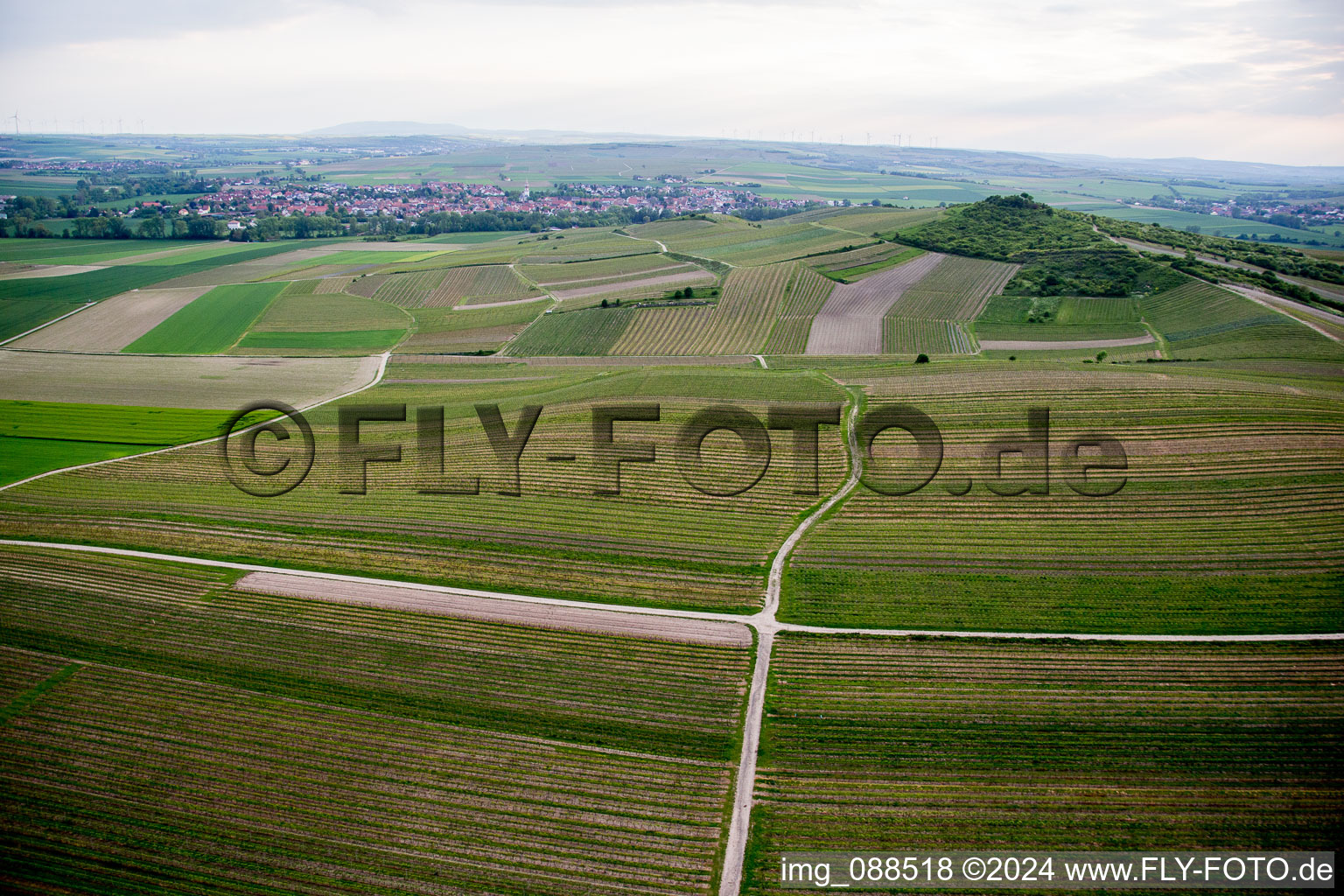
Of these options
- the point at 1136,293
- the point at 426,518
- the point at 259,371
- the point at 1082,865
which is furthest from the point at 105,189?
the point at 1082,865

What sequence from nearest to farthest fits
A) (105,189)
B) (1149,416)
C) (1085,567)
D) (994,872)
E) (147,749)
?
(994,872) → (147,749) → (1085,567) → (1149,416) → (105,189)

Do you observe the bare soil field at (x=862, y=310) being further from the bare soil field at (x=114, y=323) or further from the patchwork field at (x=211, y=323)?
the bare soil field at (x=114, y=323)

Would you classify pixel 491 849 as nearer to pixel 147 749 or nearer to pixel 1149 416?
pixel 147 749

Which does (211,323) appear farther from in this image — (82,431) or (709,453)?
(709,453)

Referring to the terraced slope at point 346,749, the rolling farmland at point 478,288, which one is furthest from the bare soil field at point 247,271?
the terraced slope at point 346,749

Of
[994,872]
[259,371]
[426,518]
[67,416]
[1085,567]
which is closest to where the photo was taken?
[994,872]

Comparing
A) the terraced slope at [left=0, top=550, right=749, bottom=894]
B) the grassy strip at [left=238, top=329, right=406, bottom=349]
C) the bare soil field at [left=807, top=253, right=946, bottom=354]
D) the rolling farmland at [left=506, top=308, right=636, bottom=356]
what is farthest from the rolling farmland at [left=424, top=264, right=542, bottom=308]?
the terraced slope at [left=0, top=550, right=749, bottom=894]
